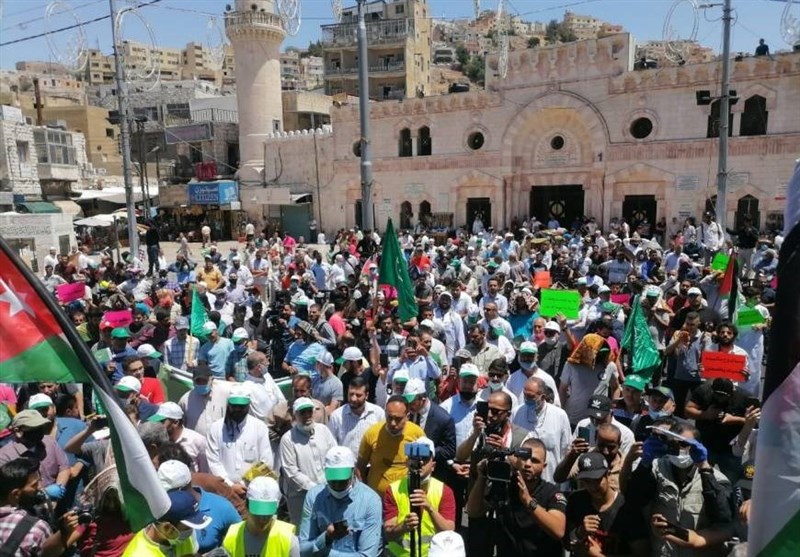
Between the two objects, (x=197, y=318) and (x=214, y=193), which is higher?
(x=214, y=193)

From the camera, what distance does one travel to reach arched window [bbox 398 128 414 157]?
28062 mm

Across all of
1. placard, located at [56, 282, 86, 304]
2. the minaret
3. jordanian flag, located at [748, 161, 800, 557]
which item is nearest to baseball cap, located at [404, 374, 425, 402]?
jordanian flag, located at [748, 161, 800, 557]

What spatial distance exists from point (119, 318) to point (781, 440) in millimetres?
7255

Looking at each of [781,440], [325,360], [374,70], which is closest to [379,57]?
[374,70]

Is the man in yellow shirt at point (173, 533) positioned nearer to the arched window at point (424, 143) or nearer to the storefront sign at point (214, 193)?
the arched window at point (424, 143)

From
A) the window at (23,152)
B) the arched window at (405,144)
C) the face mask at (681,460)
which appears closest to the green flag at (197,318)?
the face mask at (681,460)

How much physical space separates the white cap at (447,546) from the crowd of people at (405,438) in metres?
0.01

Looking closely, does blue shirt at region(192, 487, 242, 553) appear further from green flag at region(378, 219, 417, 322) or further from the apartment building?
the apartment building

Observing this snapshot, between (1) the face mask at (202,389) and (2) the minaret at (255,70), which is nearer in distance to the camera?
(1) the face mask at (202,389)

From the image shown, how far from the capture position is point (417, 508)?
11.2ft

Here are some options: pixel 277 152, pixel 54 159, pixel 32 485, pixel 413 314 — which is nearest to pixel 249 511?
pixel 32 485

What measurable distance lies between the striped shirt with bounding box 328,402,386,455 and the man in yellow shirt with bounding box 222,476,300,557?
1425 mm

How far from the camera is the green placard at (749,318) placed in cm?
634

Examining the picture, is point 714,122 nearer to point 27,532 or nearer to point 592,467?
point 592,467
